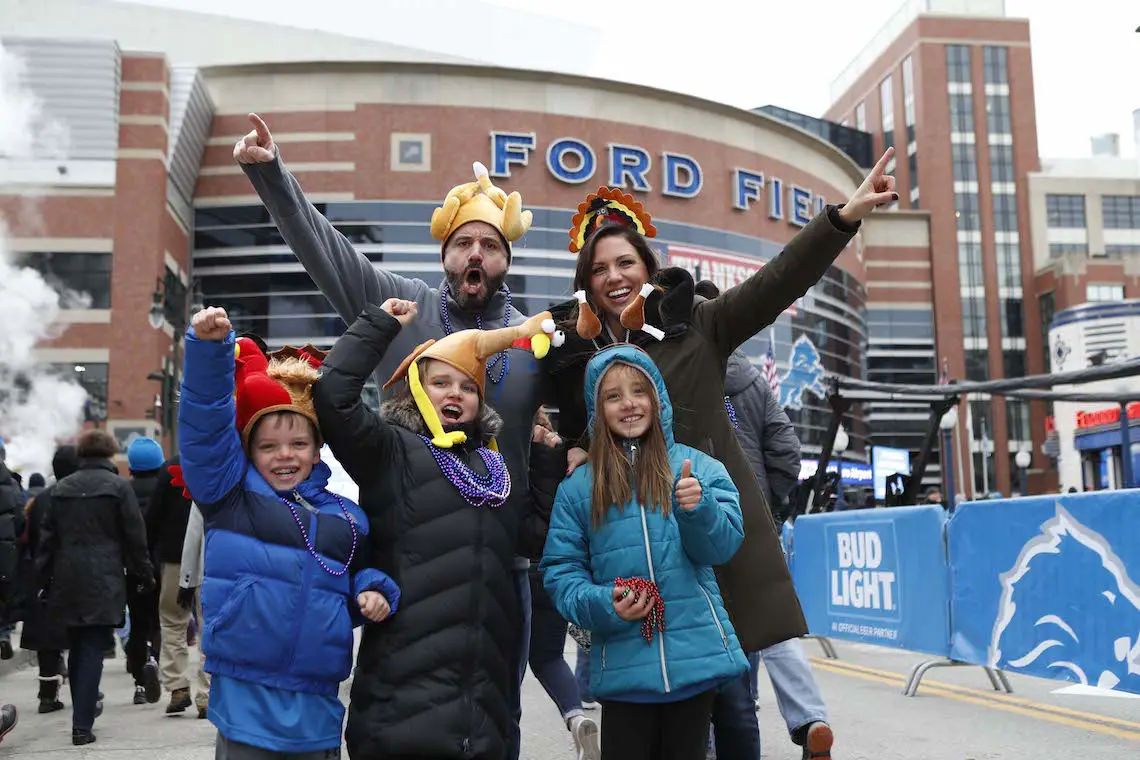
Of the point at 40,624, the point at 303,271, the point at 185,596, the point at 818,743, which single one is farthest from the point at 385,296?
the point at 303,271

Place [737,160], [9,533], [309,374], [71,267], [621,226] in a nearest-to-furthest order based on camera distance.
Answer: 1. [309,374]
2. [621,226]
3. [9,533]
4. [71,267]
5. [737,160]

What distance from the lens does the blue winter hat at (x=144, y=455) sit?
941 centimetres

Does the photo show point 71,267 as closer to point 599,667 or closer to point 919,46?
point 599,667

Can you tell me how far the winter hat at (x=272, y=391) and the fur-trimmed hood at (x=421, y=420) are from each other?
0.24 meters

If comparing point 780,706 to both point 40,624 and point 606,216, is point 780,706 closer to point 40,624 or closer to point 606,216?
point 606,216

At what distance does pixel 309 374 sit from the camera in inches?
139

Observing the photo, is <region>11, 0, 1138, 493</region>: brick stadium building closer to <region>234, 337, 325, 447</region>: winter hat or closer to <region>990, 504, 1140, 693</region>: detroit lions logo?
<region>990, 504, 1140, 693</region>: detroit lions logo

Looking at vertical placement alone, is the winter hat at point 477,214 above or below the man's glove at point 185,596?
above

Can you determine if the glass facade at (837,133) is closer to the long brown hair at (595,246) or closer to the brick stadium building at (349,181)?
the brick stadium building at (349,181)

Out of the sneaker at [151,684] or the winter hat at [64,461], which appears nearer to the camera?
the sneaker at [151,684]

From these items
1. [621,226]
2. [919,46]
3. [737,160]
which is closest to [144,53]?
[737,160]

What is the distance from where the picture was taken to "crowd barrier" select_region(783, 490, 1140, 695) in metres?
6.25

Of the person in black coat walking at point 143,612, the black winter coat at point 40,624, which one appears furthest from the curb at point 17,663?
the black winter coat at point 40,624

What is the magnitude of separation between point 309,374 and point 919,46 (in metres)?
80.8
